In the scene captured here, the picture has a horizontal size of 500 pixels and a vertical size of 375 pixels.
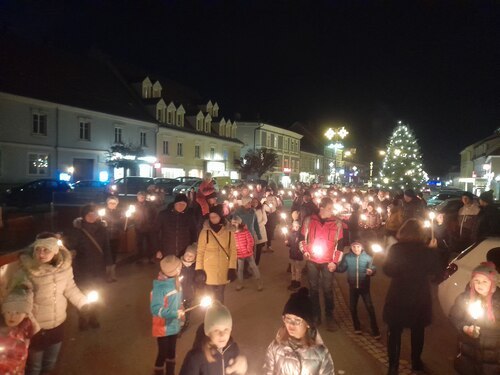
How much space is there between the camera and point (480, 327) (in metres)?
3.82

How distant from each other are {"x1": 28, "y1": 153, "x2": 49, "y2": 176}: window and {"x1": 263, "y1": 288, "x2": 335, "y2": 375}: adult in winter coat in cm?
2926

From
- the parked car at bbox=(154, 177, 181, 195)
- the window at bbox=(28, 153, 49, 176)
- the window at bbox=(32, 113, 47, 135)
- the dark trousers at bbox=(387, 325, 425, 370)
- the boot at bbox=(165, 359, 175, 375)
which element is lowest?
the boot at bbox=(165, 359, 175, 375)

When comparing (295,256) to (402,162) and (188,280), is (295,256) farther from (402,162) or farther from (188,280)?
(402,162)

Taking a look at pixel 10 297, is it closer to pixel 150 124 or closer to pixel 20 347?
pixel 20 347

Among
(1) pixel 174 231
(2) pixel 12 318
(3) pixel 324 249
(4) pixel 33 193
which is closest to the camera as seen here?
(2) pixel 12 318

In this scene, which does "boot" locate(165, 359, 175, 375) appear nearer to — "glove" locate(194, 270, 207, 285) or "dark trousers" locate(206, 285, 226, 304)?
"glove" locate(194, 270, 207, 285)

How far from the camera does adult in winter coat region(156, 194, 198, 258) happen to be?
6711 millimetres

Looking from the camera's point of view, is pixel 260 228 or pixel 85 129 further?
pixel 85 129

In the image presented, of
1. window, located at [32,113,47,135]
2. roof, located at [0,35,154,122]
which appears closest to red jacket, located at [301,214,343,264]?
roof, located at [0,35,154,122]

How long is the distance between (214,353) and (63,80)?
3400 centimetres

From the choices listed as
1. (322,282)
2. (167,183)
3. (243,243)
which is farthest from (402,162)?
(322,282)

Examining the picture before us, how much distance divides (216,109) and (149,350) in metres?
47.5

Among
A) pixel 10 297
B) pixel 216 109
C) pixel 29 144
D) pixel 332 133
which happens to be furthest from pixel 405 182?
pixel 10 297

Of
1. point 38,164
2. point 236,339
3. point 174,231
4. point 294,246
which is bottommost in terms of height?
point 236,339
